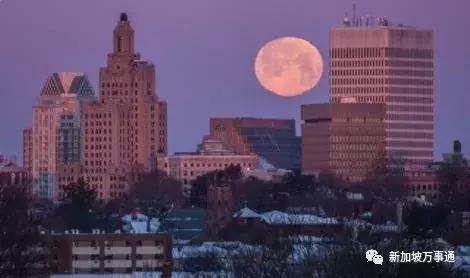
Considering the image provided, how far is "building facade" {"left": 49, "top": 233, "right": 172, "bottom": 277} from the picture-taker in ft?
287

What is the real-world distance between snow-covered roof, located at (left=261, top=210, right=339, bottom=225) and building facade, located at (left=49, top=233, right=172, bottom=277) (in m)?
7.96

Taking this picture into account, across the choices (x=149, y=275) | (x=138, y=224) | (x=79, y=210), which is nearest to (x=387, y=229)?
(x=149, y=275)

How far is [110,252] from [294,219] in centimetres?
1650

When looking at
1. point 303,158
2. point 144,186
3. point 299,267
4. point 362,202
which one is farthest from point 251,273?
point 303,158

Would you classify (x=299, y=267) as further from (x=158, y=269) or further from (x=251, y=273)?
(x=158, y=269)

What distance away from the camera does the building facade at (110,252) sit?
87.4 meters

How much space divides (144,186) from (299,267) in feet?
309

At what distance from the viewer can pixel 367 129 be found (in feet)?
648

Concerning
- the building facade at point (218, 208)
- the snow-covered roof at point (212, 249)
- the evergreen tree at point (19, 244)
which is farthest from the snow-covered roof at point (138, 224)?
the evergreen tree at point (19, 244)

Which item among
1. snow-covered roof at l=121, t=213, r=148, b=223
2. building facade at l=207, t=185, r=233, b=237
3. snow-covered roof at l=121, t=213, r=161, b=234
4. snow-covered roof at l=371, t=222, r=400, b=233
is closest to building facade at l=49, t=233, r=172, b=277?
snow-covered roof at l=371, t=222, r=400, b=233


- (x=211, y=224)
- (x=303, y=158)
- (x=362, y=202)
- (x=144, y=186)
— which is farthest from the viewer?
(x=303, y=158)

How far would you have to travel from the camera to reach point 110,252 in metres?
93.9

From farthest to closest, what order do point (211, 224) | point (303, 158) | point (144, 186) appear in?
1. point (303, 158)
2. point (144, 186)
3. point (211, 224)

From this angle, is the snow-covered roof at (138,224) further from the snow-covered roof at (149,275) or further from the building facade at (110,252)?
the snow-covered roof at (149,275)
